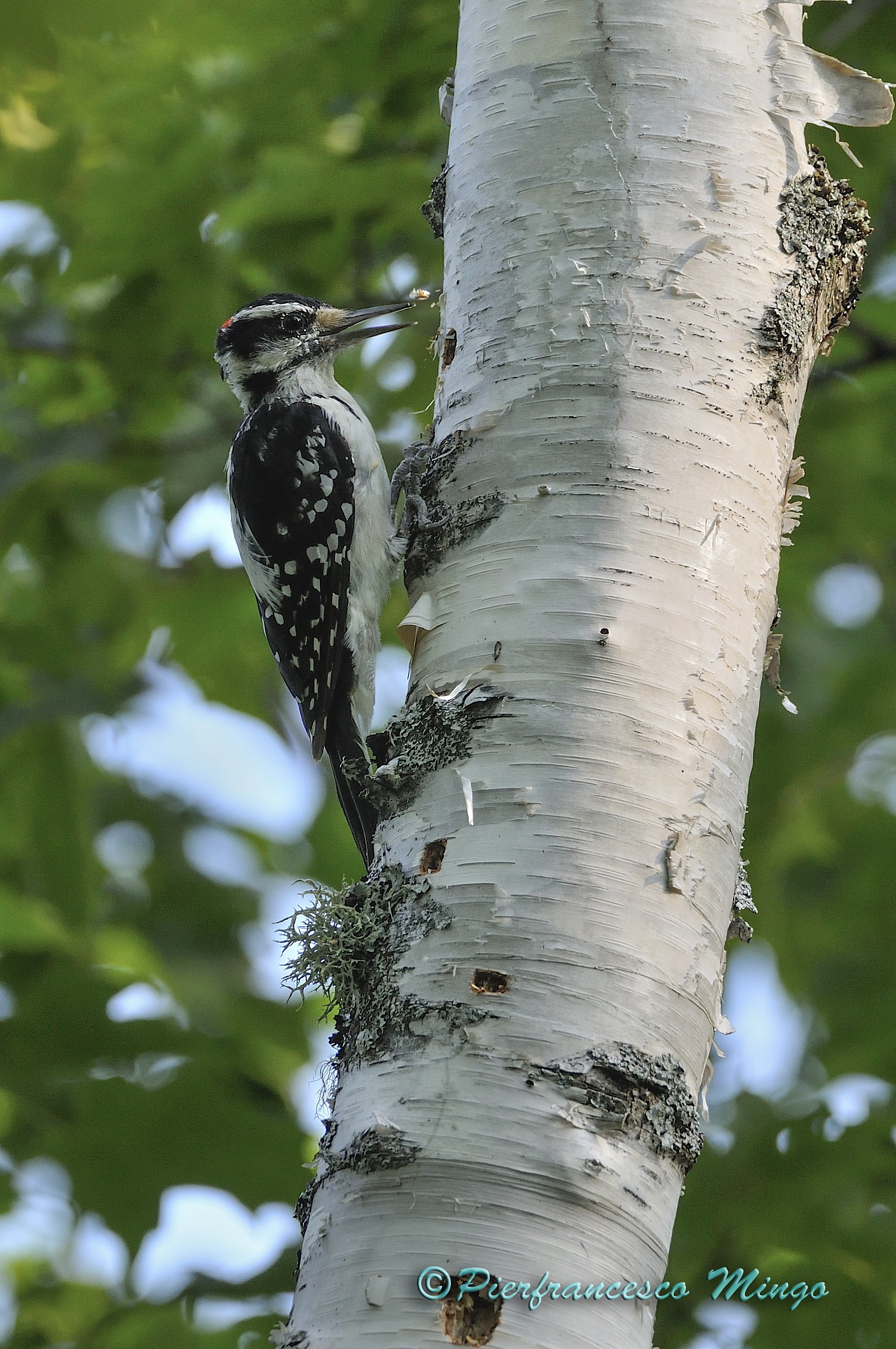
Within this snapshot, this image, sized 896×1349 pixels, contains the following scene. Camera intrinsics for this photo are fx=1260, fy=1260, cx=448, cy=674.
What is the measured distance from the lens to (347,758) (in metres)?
3.82

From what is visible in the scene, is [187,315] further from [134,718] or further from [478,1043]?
[478,1043]

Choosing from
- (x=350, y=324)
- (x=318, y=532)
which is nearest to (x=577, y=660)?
(x=318, y=532)

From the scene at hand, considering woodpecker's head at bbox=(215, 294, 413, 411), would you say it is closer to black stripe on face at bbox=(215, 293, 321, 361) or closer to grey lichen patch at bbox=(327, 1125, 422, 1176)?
black stripe on face at bbox=(215, 293, 321, 361)

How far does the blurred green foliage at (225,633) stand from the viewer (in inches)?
115

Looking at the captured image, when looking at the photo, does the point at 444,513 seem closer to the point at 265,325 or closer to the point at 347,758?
the point at 347,758

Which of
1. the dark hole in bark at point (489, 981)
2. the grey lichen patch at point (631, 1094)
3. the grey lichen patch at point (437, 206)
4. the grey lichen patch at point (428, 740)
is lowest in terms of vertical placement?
the grey lichen patch at point (631, 1094)

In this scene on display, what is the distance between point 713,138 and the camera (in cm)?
199

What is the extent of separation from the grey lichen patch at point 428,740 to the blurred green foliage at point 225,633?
1.49 meters

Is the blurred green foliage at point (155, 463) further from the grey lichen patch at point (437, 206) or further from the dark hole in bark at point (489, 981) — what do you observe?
the dark hole in bark at point (489, 981)

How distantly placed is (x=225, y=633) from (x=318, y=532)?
1.09 metres

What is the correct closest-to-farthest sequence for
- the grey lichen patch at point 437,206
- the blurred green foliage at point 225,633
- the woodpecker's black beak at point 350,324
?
1. the grey lichen patch at point 437,206
2. the blurred green foliage at point 225,633
3. the woodpecker's black beak at point 350,324

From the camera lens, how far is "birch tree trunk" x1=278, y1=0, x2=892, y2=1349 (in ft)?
4.40

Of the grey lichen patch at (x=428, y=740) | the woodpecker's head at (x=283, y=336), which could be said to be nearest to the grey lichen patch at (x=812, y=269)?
the grey lichen patch at (x=428, y=740)

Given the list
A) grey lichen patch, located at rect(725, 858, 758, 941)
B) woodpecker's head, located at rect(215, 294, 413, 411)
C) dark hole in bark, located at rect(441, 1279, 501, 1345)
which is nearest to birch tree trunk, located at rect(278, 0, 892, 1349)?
dark hole in bark, located at rect(441, 1279, 501, 1345)
